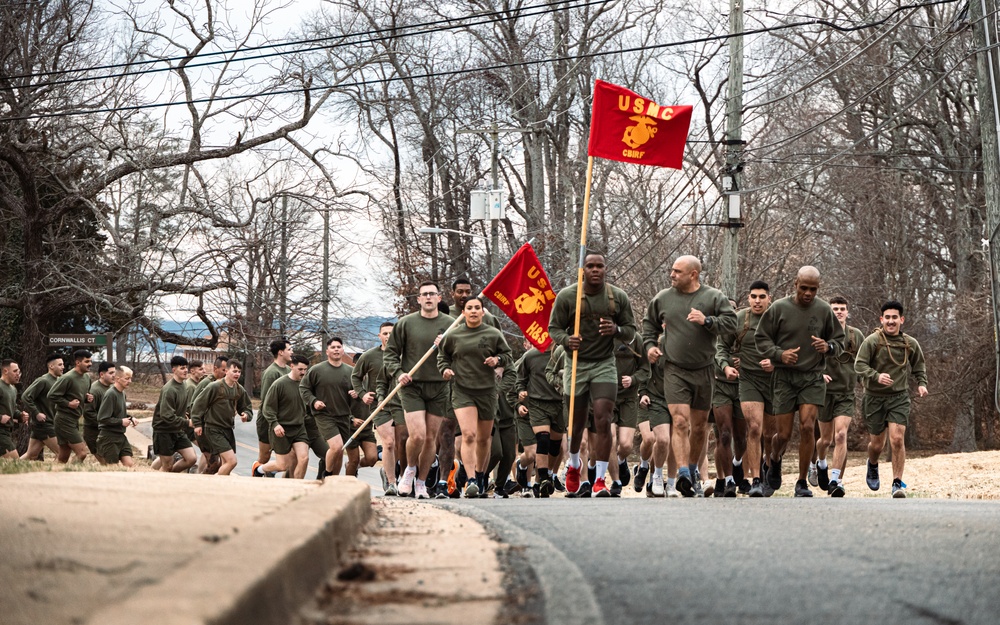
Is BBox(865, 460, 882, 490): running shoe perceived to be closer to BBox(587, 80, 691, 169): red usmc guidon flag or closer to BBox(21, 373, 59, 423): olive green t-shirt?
BBox(587, 80, 691, 169): red usmc guidon flag

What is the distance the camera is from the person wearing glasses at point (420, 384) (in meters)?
14.5

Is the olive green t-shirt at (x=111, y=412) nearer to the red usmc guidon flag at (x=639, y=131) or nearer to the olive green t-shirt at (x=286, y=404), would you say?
the olive green t-shirt at (x=286, y=404)

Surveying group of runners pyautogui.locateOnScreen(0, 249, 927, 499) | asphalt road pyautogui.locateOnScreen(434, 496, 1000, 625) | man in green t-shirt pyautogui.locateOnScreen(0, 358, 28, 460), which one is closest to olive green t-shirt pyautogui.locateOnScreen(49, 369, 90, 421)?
man in green t-shirt pyautogui.locateOnScreen(0, 358, 28, 460)

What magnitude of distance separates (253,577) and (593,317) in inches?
361

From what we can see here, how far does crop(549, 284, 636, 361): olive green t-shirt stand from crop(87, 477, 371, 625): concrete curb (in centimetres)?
658

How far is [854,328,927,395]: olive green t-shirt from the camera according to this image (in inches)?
600

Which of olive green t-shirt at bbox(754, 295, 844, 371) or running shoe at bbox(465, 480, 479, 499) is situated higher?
olive green t-shirt at bbox(754, 295, 844, 371)

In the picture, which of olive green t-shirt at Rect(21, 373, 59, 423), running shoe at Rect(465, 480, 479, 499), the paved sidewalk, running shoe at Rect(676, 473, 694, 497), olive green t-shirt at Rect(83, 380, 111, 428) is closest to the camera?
the paved sidewalk

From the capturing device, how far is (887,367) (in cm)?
1532

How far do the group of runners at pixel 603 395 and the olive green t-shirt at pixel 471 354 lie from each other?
0.01 m

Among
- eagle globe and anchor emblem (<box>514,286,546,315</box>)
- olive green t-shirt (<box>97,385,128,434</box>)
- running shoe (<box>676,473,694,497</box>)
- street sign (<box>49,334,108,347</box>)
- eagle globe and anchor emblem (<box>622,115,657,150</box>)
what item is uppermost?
eagle globe and anchor emblem (<box>622,115,657,150</box>)

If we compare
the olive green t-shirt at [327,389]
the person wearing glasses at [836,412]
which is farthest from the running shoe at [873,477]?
the olive green t-shirt at [327,389]

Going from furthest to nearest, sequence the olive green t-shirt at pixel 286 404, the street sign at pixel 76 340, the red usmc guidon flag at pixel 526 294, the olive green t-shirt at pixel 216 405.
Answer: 1. the street sign at pixel 76 340
2. the olive green t-shirt at pixel 216 405
3. the olive green t-shirt at pixel 286 404
4. the red usmc guidon flag at pixel 526 294

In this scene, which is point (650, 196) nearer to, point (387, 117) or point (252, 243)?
point (387, 117)
